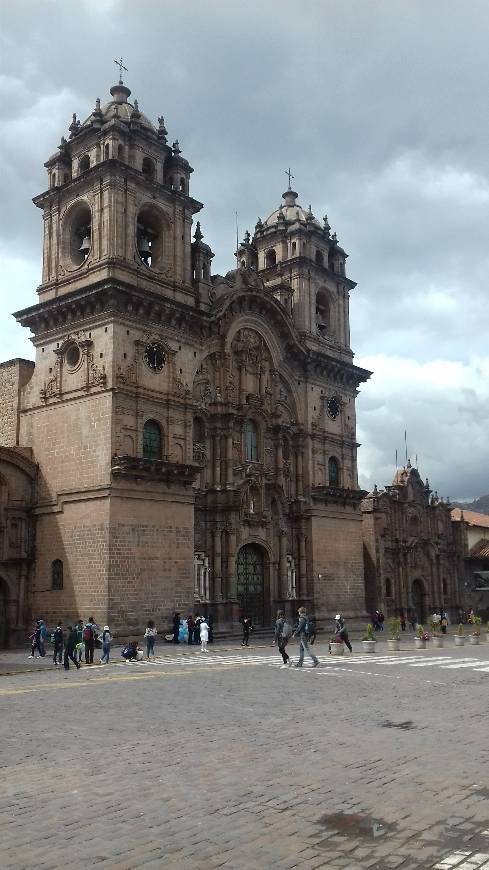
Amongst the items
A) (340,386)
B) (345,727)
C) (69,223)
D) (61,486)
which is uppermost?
(69,223)

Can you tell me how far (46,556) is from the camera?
3559 cm

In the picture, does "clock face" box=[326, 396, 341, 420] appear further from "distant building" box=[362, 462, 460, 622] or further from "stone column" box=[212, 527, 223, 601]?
"stone column" box=[212, 527, 223, 601]

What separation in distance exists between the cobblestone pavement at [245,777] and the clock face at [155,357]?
1994 cm

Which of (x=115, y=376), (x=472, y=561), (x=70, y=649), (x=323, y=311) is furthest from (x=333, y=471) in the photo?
(x=70, y=649)

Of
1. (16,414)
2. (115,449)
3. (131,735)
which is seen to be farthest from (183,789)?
(16,414)

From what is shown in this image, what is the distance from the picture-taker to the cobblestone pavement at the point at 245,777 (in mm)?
7375

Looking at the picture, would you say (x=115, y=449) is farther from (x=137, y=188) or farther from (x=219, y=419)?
(x=137, y=188)

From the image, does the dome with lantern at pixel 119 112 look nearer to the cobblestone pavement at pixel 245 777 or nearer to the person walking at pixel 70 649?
the person walking at pixel 70 649

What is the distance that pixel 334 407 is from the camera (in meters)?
50.0

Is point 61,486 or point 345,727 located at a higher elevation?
point 61,486

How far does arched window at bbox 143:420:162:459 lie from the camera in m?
36.0

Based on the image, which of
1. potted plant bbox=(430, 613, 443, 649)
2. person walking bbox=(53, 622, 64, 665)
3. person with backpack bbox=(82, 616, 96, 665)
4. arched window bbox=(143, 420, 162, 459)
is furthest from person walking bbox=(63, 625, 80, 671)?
potted plant bbox=(430, 613, 443, 649)

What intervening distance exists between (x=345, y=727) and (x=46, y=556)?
2443 cm

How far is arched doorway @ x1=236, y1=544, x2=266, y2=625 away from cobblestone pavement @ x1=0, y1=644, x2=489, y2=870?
866 inches
